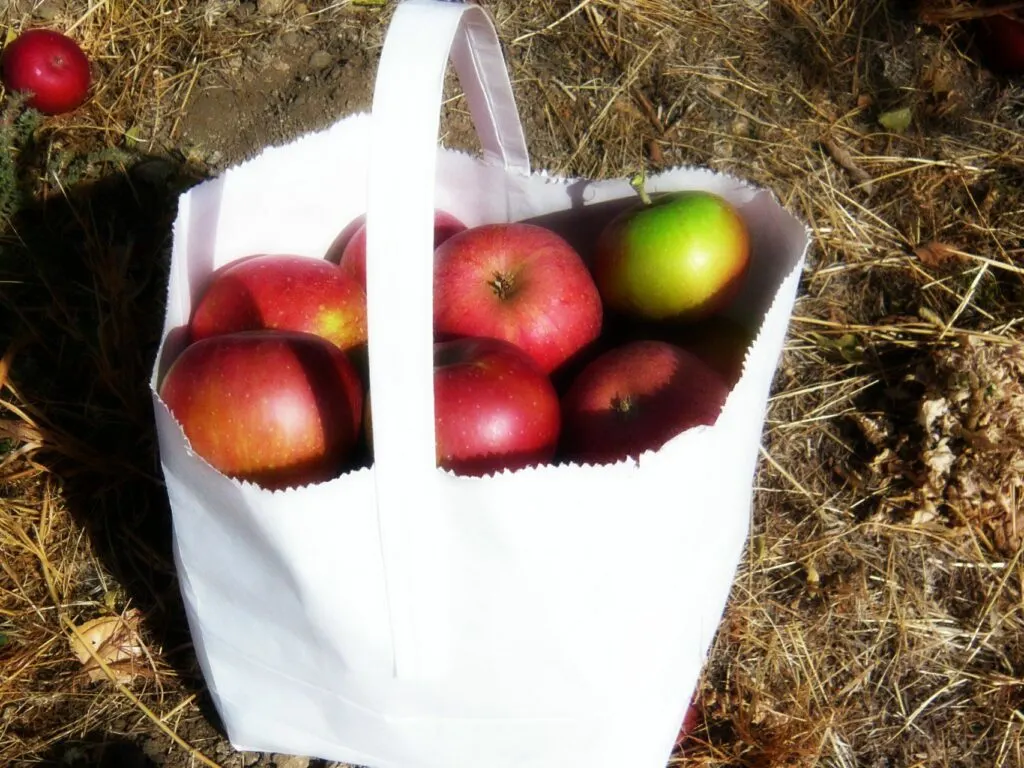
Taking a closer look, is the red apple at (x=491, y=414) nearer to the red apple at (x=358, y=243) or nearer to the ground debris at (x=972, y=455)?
the red apple at (x=358, y=243)

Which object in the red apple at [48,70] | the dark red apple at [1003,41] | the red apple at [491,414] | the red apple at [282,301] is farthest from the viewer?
the dark red apple at [1003,41]

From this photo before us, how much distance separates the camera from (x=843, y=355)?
168 cm

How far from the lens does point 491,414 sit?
0.92m

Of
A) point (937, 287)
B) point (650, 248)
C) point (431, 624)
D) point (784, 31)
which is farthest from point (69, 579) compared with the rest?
point (784, 31)

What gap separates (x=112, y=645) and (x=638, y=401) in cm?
88

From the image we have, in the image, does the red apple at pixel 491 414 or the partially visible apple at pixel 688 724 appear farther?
the partially visible apple at pixel 688 724

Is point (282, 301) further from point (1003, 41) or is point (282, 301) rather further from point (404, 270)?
point (1003, 41)

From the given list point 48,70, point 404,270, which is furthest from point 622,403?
point 48,70

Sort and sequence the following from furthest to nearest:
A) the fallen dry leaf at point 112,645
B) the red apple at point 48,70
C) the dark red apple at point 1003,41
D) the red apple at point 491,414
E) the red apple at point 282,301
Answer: the dark red apple at point 1003,41, the red apple at point 48,70, the fallen dry leaf at point 112,645, the red apple at point 282,301, the red apple at point 491,414

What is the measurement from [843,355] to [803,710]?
694 mm

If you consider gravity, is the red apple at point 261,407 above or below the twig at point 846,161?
above

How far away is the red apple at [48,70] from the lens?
1.84m

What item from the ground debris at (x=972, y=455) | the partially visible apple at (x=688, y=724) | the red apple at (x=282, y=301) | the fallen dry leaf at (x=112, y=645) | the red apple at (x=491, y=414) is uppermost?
the red apple at (x=282, y=301)

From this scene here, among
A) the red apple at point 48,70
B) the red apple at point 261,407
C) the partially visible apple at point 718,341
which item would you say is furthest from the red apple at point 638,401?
the red apple at point 48,70
